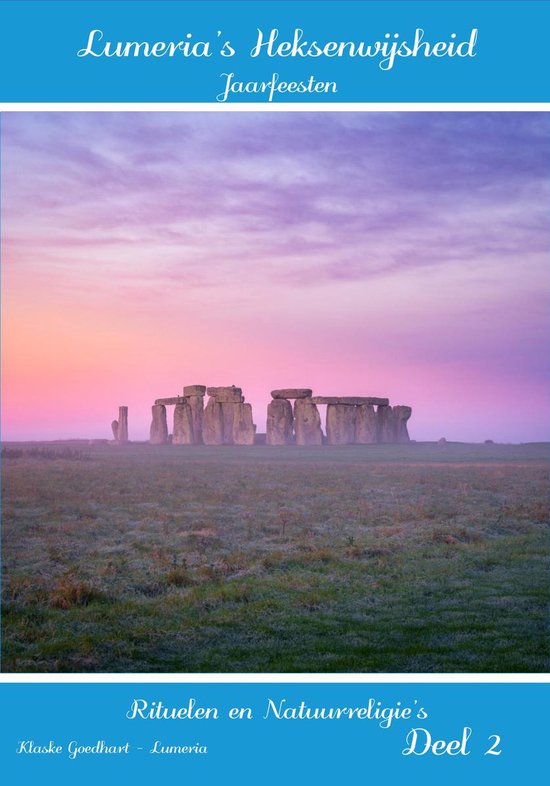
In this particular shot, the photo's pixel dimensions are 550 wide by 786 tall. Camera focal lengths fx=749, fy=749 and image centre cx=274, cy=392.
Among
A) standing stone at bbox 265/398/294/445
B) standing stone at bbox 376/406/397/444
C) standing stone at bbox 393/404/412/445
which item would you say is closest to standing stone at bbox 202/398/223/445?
standing stone at bbox 265/398/294/445

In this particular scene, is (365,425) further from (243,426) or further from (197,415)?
(197,415)

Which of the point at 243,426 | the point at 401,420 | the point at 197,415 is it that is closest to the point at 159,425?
the point at 197,415

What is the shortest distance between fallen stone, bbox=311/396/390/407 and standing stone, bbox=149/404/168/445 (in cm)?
1134

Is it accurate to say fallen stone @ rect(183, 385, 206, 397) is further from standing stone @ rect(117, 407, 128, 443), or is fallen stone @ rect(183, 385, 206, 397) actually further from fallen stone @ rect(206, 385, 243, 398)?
standing stone @ rect(117, 407, 128, 443)

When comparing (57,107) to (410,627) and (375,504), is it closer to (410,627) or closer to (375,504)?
(410,627)

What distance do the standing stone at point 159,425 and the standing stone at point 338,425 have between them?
1192 centimetres

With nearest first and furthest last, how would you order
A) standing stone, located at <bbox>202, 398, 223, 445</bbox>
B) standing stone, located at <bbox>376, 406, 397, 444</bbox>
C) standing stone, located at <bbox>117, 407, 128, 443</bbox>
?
standing stone, located at <bbox>202, 398, 223, 445</bbox> < standing stone, located at <bbox>376, 406, 397, 444</bbox> < standing stone, located at <bbox>117, 407, 128, 443</bbox>

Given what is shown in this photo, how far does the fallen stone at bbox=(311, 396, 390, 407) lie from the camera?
48312 mm

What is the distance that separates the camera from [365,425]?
49.2 metres

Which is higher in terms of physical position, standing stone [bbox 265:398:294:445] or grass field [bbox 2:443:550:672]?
standing stone [bbox 265:398:294:445]

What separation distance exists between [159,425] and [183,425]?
3.64 m

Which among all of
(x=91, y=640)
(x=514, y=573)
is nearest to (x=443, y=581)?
(x=514, y=573)

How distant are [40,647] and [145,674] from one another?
1.78 metres

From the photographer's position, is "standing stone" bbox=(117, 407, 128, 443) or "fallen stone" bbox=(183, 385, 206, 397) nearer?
"fallen stone" bbox=(183, 385, 206, 397)
